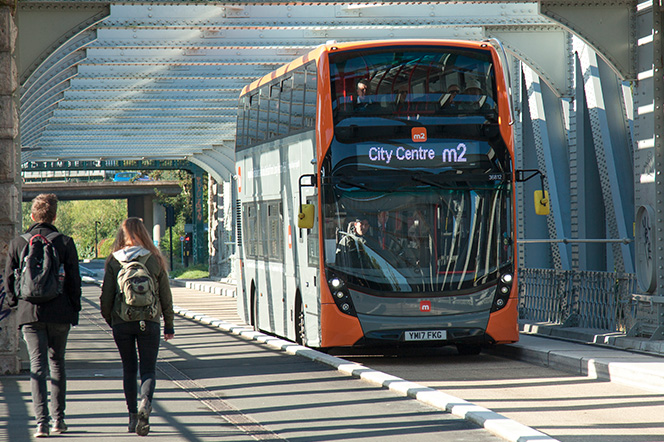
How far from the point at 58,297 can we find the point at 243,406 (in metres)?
2.30

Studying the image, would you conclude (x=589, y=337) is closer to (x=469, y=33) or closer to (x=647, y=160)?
(x=647, y=160)

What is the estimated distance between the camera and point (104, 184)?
265 ft

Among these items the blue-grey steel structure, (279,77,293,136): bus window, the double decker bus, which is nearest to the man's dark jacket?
the double decker bus

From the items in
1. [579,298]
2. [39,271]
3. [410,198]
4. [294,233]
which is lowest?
[579,298]

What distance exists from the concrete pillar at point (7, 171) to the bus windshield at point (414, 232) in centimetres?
372

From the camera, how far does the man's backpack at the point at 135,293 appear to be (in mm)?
8273

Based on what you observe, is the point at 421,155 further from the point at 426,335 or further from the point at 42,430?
the point at 42,430

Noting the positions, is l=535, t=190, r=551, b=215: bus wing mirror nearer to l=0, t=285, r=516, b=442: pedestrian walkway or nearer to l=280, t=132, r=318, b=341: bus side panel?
l=280, t=132, r=318, b=341: bus side panel

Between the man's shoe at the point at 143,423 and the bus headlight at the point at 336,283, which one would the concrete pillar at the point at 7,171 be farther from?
the man's shoe at the point at 143,423

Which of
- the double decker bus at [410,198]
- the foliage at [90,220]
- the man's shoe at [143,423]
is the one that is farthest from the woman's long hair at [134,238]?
the foliage at [90,220]

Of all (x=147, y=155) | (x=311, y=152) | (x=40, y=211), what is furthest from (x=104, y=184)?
(x=40, y=211)

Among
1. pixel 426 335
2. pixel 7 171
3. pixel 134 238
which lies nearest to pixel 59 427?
pixel 134 238

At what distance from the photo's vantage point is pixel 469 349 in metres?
14.7

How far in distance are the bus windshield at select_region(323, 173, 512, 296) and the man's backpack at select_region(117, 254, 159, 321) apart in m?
5.42
